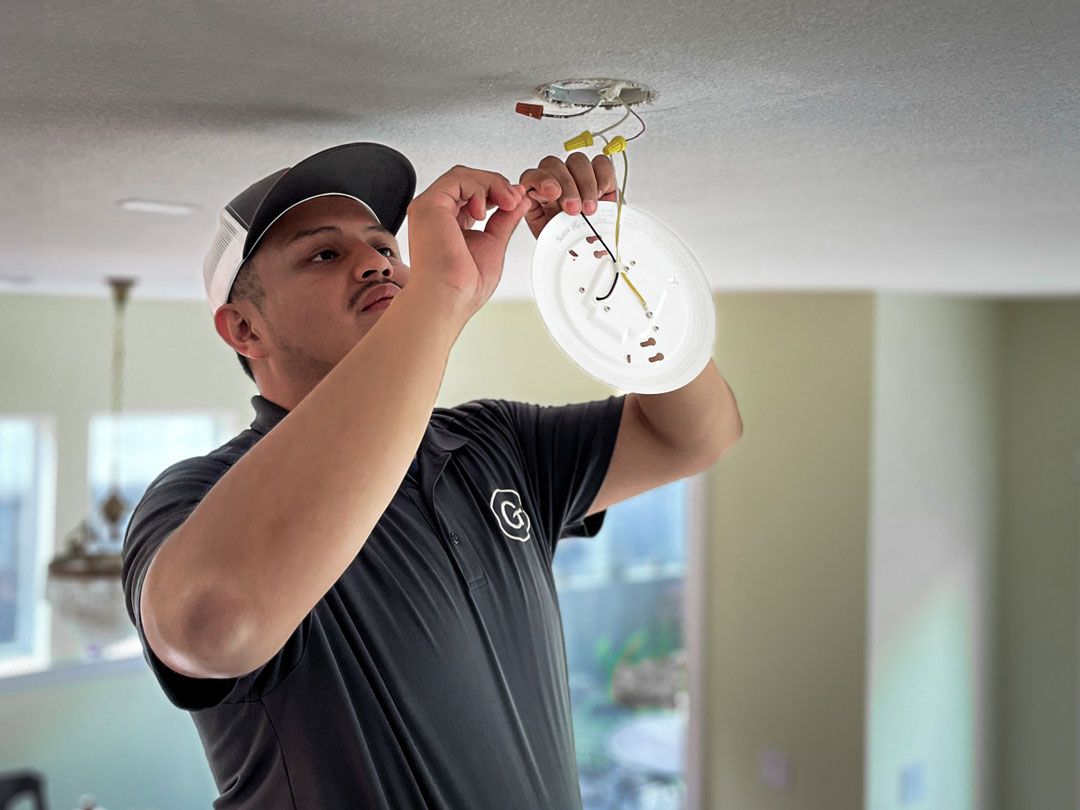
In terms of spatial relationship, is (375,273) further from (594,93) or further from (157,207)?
(157,207)

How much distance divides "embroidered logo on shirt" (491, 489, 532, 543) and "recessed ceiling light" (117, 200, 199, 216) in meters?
0.81

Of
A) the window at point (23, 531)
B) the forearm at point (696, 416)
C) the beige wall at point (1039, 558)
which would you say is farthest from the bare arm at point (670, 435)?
the window at point (23, 531)

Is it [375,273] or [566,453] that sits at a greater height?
[375,273]

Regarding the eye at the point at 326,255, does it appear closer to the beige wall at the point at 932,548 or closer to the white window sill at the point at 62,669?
the beige wall at the point at 932,548

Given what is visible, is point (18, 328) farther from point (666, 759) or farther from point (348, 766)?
point (348, 766)

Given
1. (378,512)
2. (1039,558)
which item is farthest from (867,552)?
(378,512)

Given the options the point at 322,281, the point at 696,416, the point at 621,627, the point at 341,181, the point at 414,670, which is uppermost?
the point at 341,181

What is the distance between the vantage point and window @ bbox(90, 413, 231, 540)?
479 centimetres

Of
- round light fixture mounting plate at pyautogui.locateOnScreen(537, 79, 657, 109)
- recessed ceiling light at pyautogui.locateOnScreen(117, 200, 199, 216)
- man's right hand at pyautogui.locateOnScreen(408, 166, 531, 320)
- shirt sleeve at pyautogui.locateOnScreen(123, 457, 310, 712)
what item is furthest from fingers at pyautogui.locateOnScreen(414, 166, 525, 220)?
recessed ceiling light at pyautogui.locateOnScreen(117, 200, 199, 216)

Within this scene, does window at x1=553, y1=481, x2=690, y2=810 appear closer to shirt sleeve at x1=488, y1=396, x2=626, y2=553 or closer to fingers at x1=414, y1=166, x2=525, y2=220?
shirt sleeve at x1=488, y1=396, x2=626, y2=553

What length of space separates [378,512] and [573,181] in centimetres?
38

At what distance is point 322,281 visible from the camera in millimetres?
1216

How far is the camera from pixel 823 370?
3502 mm

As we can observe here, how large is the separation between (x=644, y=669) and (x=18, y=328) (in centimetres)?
309
